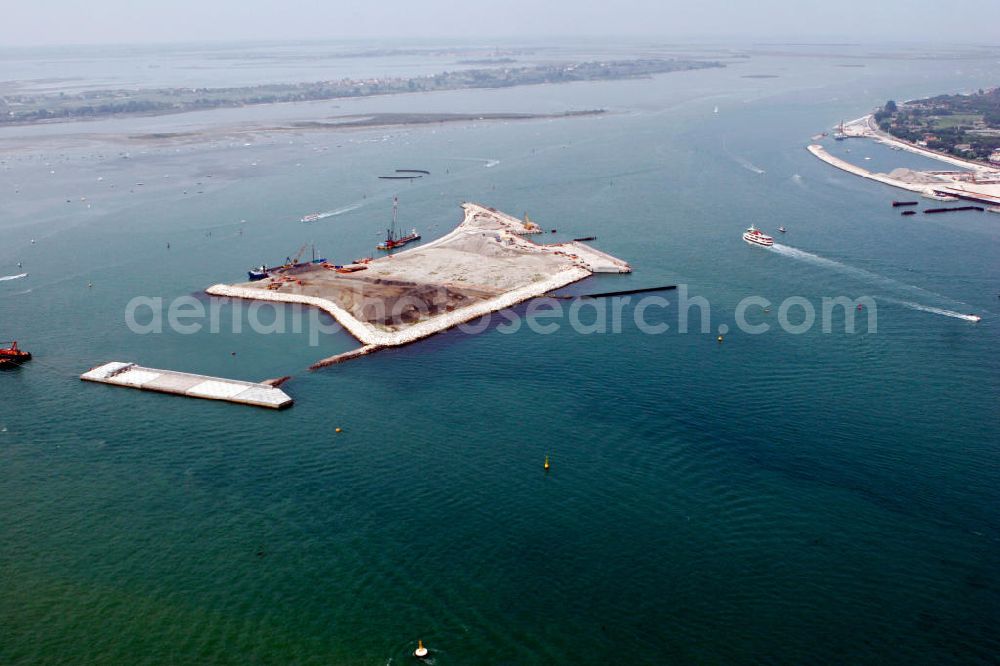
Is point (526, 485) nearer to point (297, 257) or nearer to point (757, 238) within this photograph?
point (297, 257)

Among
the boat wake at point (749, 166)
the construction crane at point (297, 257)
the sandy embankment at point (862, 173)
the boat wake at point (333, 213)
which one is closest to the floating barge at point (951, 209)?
the sandy embankment at point (862, 173)

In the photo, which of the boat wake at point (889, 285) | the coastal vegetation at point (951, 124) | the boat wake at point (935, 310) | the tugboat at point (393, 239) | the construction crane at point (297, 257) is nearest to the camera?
the boat wake at point (935, 310)

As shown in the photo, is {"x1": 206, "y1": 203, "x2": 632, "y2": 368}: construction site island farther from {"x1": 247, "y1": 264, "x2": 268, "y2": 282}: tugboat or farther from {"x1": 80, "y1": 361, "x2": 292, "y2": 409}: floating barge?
{"x1": 80, "y1": 361, "x2": 292, "y2": 409}: floating barge

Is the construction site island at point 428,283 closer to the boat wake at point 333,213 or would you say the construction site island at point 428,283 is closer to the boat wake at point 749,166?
the boat wake at point 333,213

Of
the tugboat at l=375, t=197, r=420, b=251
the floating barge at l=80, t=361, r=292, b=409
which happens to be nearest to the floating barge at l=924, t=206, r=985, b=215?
the tugboat at l=375, t=197, r=420, b=251

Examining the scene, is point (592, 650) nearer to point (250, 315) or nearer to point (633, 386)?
point (633, 386)

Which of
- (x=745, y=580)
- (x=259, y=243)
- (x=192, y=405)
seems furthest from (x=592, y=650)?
(x=259, y=243)

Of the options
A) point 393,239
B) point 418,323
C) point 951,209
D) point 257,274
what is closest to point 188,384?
point 418,323
